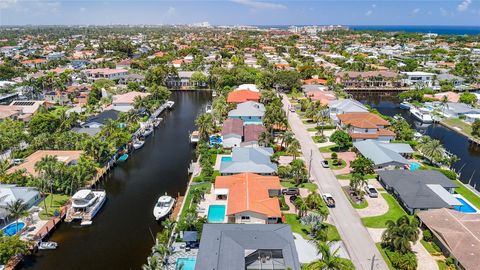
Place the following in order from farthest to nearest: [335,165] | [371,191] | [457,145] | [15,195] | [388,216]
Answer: [457,145] → [335,165] → [371,191] → [15,195] → [388,216]

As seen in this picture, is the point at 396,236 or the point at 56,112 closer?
the point at 396,236

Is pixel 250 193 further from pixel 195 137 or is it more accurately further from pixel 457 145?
pixel 457 145

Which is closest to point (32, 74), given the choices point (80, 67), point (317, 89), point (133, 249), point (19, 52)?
point (80, 67)

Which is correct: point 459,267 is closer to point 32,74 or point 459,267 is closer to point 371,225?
point 371,225

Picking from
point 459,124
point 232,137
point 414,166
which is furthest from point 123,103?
point 459,124

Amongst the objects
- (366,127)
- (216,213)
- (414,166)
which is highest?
(366,127)

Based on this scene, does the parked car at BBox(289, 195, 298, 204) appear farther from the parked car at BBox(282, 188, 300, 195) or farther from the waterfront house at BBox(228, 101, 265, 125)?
the waterfront house at BBox(228, 101, 265, 125)
